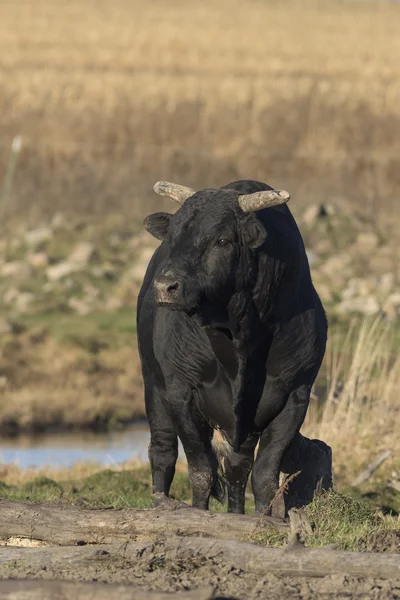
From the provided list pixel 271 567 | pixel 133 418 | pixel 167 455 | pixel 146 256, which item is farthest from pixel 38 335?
pixel 271 567

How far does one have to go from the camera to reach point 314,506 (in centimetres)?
848

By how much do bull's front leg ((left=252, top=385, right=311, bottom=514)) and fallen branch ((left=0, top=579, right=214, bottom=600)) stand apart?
269 cm

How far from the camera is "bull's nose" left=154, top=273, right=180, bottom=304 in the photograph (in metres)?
8.06

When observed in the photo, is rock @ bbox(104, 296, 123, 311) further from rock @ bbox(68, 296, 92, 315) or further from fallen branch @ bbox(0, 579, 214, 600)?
fallen branch @ bbox(0, 579, 214, 600)

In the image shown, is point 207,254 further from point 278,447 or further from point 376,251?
point 376,251

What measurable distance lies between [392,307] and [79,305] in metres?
5.25

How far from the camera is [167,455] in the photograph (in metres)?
10.2

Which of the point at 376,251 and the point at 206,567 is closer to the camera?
the point at 206,567

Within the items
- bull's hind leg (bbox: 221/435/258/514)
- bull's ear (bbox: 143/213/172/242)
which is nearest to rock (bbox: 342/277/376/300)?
bull's hind leg (bbox: 221/435/258/514)

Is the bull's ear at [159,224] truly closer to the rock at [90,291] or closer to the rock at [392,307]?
the rock at [392,307]

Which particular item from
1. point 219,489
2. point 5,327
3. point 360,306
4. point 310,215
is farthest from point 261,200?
point 310,215

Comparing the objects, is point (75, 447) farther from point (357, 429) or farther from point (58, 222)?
point (58, 222)

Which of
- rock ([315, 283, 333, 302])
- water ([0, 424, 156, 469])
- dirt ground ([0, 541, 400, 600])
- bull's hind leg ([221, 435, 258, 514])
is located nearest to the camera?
dirt ground ([0, 541, 400, 600])

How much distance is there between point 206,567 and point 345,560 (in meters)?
0.67
